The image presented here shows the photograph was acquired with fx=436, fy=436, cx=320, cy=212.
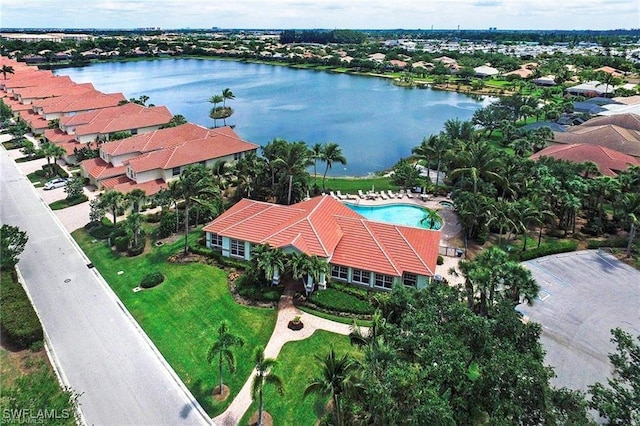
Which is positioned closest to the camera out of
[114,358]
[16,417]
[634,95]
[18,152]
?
[16,417]

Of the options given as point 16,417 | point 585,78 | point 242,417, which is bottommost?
point 242,417

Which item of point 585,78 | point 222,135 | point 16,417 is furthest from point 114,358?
point 585,78

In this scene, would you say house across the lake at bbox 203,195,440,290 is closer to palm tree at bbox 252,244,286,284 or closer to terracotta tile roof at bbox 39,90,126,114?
palm tree at bbox 252,244,286,284

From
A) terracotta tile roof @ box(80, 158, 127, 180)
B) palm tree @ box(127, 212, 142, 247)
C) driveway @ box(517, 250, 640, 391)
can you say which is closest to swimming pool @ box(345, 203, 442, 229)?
driveway @ box(517, 250, 640, 391)

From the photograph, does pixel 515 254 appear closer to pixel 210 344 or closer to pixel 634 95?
pixel 210 344

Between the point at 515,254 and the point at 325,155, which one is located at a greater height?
the point at 325,155

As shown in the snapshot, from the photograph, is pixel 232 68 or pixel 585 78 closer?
pixel 585 78

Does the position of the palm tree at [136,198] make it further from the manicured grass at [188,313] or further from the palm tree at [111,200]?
the manicured grass at [188,313]
